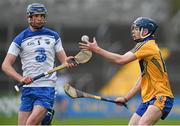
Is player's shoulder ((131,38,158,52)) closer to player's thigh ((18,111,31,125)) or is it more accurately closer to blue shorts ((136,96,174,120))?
blue shorts ((136,96,174,120))

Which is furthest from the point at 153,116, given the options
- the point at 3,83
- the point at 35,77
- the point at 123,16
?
the point at 123,16

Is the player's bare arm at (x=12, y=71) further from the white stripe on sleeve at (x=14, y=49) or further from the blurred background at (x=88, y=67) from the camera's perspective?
the blurred background at (x=88, y=67)

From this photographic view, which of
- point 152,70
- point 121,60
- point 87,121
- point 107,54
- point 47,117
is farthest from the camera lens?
point 87,121

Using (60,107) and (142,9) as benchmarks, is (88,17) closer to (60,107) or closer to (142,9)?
(142,9)

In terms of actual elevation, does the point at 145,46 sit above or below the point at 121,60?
above

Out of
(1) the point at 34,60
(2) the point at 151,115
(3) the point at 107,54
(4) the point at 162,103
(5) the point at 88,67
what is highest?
(3) the point at 107,54

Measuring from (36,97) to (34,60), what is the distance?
0.58 meters

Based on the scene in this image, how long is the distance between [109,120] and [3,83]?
3.88 m

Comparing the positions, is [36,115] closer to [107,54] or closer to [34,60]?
[34,60]

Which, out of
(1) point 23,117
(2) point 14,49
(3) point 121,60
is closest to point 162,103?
(3) point 121,60

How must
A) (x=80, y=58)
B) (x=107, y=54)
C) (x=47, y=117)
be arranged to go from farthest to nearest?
(x=47, y=117), (x=80, y=58), (x=107, y=54)

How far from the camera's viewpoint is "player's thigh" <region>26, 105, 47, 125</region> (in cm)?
1232

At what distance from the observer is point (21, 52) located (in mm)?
12758

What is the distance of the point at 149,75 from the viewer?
11.9 metres
